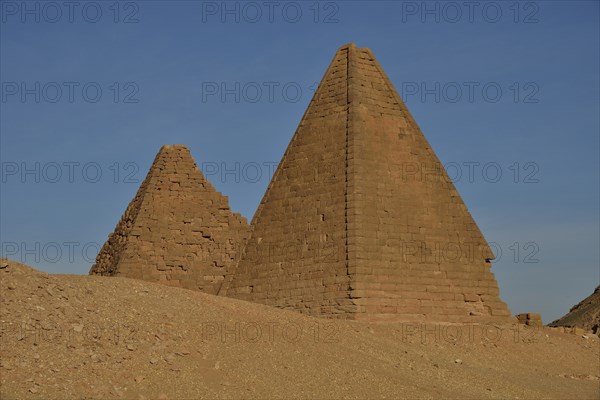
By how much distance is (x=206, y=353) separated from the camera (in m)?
14.9

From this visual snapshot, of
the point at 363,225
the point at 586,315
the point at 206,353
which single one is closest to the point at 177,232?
the point at 363,225

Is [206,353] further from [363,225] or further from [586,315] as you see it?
[586,315]

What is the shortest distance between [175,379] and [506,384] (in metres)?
7.12

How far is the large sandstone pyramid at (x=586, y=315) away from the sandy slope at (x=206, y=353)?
14.5 m

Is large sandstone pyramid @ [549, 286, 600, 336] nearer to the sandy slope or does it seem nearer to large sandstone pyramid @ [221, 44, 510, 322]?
large sandstone pyramid @ [221, 44, 510, 322]

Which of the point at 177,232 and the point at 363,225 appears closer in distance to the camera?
the point at 363,225

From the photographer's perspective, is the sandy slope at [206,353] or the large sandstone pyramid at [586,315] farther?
the large sandstone pyramid at [586,315]

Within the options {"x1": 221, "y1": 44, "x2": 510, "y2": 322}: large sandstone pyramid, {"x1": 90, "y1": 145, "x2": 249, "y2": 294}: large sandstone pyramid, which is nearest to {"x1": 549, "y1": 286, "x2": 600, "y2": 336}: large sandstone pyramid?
{"x1": 221, "y1": 44, "x2": 510, "y2": 322}: large sandstone pyramid

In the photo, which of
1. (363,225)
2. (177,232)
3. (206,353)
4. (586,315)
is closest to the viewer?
(206,353)

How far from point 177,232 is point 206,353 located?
1197cm

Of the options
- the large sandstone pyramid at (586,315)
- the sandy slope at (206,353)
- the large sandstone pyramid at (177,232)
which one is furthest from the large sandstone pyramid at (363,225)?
the large sandstone pyramid at (586,315)

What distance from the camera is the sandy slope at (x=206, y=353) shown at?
13.2 metres

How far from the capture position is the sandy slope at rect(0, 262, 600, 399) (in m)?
13.2

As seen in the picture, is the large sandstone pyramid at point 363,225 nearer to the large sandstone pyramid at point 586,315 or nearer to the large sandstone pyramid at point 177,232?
the large sandstone pyramid at point 177,232
